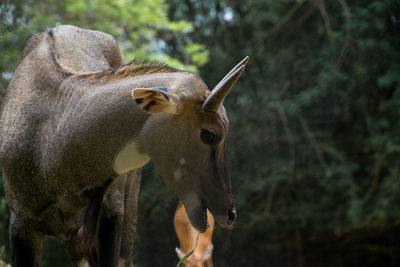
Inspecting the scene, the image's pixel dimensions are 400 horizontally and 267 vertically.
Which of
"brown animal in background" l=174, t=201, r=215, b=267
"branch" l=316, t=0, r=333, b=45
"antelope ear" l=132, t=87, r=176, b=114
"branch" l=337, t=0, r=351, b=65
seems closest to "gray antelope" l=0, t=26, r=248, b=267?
"antelope ear" l=132, t=87, r=176, b=114

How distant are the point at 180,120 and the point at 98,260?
107cm

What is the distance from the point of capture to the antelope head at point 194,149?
234 cm

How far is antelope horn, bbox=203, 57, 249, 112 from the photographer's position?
2.24 metres

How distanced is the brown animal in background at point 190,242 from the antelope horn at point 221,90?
0.99 meters

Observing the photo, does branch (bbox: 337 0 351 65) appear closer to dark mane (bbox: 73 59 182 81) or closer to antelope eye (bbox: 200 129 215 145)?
dark mane (bbox: 73 59 182 81)

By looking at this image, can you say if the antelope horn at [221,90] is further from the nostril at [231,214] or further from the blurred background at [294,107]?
the blurred background at [294,107]

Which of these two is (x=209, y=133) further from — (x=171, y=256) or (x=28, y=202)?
(x=171, y=256)

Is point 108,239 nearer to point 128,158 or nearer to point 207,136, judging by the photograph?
point 128,158

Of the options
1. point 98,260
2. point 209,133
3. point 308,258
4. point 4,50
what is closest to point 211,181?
point 209,133

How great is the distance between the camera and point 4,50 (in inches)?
196

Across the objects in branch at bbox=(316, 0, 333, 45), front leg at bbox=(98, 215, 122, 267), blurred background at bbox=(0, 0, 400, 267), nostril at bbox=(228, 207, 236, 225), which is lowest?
blurred background at bbox=(0, 0, 400, 267)

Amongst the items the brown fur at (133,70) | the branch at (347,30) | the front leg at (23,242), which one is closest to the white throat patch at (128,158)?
the brown fur at (133,70)

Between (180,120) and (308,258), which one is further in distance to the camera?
(308,258)

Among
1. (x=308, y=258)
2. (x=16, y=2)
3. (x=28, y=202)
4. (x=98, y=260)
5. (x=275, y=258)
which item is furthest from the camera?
(x=308, y=258)
